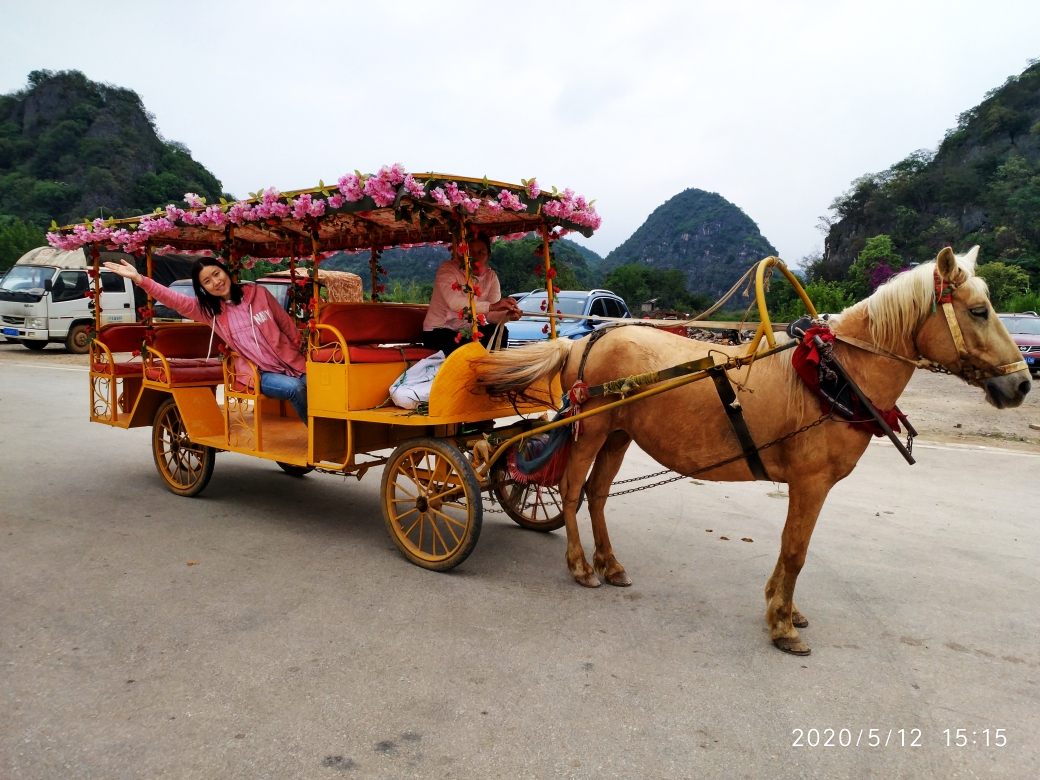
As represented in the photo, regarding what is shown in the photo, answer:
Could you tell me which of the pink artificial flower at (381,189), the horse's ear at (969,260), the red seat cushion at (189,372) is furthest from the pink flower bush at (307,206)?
the horse's ear at (969,260)

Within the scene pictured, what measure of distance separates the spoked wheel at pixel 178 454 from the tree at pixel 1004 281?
29205mm

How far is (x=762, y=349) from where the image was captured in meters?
3.50

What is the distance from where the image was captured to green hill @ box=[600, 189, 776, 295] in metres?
64.6

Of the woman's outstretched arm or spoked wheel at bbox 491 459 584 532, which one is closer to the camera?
the woman's outstretched arm

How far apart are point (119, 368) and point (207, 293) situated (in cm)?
149

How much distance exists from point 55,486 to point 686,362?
528cm

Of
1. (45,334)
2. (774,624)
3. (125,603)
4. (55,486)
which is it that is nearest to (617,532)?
(774,624)

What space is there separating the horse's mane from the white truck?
17163 mm

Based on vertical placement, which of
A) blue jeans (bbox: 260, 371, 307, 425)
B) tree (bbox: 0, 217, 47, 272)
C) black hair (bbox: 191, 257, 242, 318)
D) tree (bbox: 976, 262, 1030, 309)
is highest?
tree (bbox: 0, 217, 47, 272)

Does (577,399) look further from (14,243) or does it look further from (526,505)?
(14,243)

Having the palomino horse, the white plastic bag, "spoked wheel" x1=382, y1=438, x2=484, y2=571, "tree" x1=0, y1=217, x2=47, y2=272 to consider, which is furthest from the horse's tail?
"tree" x1=0, y1=217, x2=47, y2=272

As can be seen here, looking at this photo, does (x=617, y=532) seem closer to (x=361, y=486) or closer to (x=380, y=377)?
(x=380, y=377)

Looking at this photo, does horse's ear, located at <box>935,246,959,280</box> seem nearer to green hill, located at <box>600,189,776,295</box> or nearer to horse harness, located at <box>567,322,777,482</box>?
horse harness, located at <box>567,322,777,482</box>

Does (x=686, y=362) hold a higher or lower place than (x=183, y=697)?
higher
